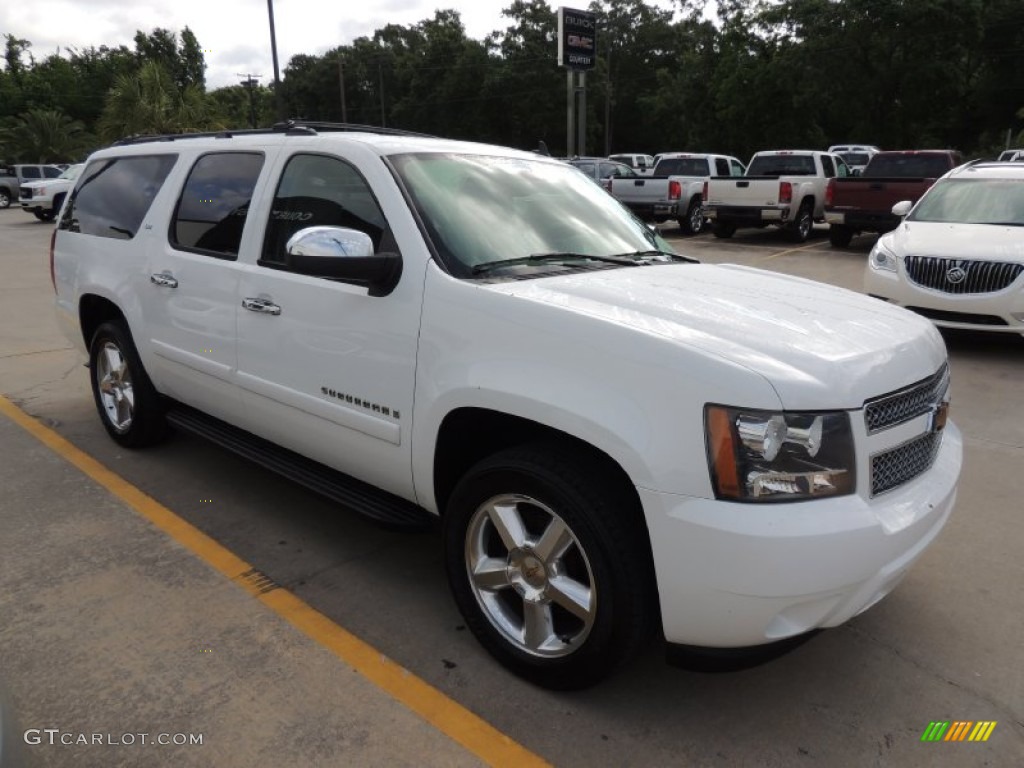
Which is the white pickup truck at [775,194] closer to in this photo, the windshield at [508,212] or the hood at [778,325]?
the windshield at [508,212]

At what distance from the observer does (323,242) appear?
273cm

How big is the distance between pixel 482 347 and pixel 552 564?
73 cm

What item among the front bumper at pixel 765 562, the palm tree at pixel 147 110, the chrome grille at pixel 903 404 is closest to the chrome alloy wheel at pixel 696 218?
the chrome grille at pixel 903 404

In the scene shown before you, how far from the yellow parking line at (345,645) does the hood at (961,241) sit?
6599mm

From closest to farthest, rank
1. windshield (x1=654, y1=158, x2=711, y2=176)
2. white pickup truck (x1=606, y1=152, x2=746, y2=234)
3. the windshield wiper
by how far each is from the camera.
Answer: the windshield wiper → white pickup truck (x1=606, y1=152, x2=746, y2=234) → windshield (x1=654, y1=158, x2=711, y2=176)

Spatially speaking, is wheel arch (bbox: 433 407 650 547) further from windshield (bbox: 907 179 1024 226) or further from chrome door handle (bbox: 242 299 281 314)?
windshield (bbox: 907 179 1024 226)

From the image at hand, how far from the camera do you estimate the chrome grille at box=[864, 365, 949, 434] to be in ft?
7.37

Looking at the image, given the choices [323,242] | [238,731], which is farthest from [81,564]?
[323,242]

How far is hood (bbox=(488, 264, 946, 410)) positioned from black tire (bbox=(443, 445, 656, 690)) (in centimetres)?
51

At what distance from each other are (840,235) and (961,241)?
28.7ft

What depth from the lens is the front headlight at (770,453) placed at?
2.07 meters

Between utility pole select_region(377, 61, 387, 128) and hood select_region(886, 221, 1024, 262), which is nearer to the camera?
hood select_region(886, 221, 1024, 262)

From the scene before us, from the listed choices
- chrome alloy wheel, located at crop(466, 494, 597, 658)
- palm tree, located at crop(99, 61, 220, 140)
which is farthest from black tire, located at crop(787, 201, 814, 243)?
palm tree, located at crop(99, 61, 220, 140)

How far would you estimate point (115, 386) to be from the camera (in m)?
4.71
